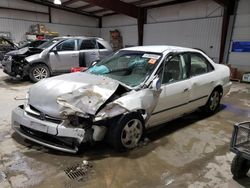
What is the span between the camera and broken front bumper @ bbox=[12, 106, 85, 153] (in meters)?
2.62

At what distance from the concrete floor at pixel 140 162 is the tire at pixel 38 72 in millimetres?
3679

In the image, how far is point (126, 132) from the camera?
→ 2.94 metres

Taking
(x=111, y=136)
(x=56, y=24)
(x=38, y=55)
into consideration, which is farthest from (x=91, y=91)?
(x=56, y=24)

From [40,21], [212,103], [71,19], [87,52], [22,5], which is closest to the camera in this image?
[212,103]

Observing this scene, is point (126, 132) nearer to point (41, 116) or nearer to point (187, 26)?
point (41, 116)

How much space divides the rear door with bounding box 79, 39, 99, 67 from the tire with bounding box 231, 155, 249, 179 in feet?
21.4

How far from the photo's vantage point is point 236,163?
2475 mm

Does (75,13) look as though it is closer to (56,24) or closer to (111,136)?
(56,24)

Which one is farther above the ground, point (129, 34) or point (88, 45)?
point (129, 34)

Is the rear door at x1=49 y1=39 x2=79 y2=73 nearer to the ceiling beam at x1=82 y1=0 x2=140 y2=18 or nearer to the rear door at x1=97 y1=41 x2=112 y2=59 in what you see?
the rear door at x1=97 y1=41 x2=112 y2=59

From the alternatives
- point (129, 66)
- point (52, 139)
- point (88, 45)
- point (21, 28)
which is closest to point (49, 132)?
point (52, 139)

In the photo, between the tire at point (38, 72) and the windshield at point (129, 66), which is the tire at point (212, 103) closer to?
the windshield at point (129, 66)

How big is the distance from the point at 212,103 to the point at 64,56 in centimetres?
519

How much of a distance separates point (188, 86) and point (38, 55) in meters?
5.37
